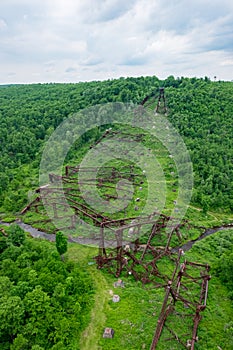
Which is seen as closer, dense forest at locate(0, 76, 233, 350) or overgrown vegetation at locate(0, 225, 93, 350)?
overgrown vegetation at locate(0, 225, 93, 350)

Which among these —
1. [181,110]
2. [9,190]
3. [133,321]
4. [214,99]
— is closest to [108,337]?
[133,321]

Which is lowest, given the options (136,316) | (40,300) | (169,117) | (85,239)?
(136,316)

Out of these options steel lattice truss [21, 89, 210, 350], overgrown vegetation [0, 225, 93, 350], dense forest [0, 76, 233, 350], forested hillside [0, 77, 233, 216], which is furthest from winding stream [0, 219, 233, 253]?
overgrown vegetation [0, 225, 93, 350]

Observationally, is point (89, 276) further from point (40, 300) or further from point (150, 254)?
point (150, 254)

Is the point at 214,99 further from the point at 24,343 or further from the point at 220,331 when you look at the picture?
the point at 24,343

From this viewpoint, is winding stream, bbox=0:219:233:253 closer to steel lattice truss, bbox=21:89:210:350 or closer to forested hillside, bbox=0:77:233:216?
steel lattice truss, bbox=21:89:210:350

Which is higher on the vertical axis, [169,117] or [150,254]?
Result: [169,117]

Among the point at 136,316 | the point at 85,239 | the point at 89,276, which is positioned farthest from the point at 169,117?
the point at 136,316

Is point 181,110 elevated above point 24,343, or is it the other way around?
point 181,110
